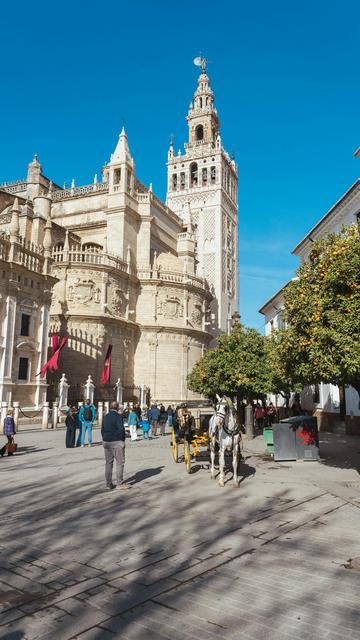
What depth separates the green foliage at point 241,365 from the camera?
19.7 metres

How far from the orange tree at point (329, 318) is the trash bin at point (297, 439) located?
3.13 metres

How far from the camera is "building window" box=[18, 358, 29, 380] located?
24422mm

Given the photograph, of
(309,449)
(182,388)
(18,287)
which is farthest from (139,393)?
(309,449)

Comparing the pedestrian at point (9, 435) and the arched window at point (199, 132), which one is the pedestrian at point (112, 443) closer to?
the pedestrian at point (9, 435)

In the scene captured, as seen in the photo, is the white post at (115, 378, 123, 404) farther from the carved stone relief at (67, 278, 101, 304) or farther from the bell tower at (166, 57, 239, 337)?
the bell tower at (166, 57, 239, 337)

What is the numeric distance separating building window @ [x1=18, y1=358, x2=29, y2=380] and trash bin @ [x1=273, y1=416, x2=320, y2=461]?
53.3ft

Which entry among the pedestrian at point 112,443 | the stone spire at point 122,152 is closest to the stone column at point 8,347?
the pedestrian at point 112,443

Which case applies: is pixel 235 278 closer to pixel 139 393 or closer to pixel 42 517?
pixel 139 393

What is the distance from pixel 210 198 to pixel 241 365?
A: 4327 cm

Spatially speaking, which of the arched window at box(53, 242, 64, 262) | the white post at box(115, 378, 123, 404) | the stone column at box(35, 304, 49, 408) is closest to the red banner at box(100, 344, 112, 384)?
→ the white post at box(115, 378, 123, 404)

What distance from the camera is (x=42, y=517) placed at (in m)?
6.84

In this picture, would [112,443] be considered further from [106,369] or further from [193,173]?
[193,173]

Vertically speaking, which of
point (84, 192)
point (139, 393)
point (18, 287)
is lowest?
point (139, 393)

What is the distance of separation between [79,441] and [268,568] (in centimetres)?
1348
